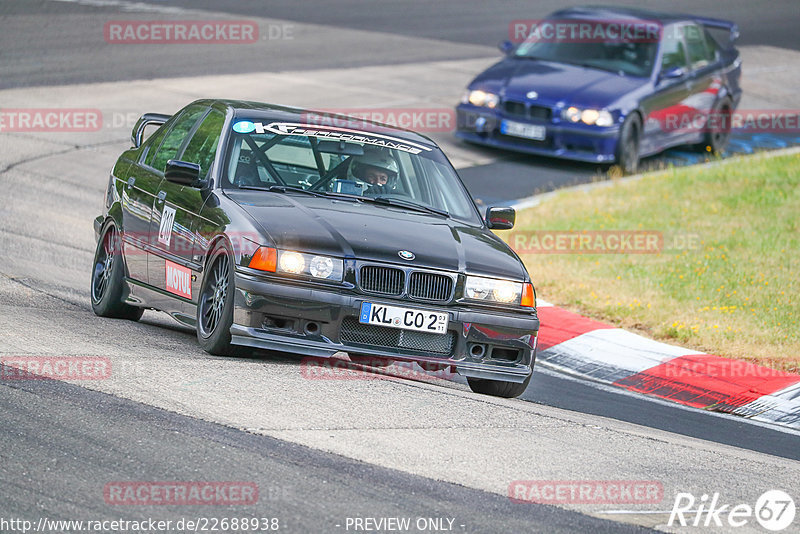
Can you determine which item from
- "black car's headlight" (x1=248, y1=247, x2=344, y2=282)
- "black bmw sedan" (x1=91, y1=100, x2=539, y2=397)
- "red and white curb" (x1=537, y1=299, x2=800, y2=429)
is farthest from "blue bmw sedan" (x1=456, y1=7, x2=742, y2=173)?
"black car's headlight" (x1=248, y1=247, x2=344, y2=282)

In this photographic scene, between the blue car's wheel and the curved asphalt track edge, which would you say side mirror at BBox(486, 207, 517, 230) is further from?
the blue car's wheel

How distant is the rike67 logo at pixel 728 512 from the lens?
561cm

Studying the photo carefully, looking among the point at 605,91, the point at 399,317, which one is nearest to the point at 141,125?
the point at 399,317

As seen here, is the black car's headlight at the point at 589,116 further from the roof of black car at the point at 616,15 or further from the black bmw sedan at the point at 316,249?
the black bmw sedan at the point at 316,249

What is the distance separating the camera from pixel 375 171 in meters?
8.62

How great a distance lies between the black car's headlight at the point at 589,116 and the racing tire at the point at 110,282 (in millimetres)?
8556

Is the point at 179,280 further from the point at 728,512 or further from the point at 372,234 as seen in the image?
the point at 728,512

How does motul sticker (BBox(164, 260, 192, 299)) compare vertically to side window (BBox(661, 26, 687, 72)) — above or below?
above

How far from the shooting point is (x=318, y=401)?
22.0 ft

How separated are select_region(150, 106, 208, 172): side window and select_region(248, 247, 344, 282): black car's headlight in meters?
2.01

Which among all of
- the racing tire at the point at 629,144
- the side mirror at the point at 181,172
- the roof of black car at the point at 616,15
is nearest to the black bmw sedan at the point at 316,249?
the side mirror at the point at 181,172

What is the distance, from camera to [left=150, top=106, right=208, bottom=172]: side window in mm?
9180

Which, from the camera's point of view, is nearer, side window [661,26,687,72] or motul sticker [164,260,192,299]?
motul sticker [164,260,192,299]

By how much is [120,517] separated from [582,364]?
17.7ft
